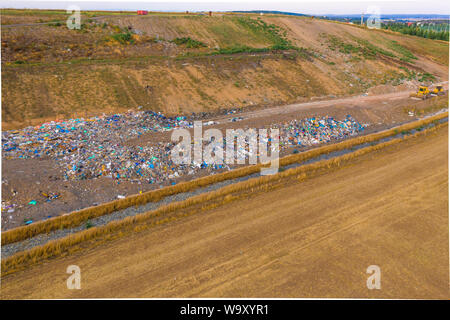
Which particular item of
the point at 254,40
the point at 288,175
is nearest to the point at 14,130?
the point at 288,175

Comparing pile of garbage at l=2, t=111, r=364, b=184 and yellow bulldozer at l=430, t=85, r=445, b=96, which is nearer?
pile of garbage at l=2, t=111, r=364, b=184

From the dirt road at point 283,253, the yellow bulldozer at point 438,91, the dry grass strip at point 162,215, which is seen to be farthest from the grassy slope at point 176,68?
the dirt road at point 283,253

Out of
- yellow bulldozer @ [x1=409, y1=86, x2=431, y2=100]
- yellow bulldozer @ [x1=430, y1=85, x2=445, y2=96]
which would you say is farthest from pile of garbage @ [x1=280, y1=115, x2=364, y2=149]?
yellow bulldozer @ [x1=430, y1=85, x2=445, y2=96]

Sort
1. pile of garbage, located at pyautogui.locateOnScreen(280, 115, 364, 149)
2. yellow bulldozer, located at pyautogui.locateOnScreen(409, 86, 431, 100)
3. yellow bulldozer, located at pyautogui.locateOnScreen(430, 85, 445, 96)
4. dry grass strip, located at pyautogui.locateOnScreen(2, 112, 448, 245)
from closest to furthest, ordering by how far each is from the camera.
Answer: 1. dry grass strip, located at pyautogui.locateOnScreen(2, 112, 448, 245)
2. pile of garbage, located at pyautogui.locateOnScreen(280, 115, 364, 149)
3. yellow bulldozer, located at pyautogui.locateOnScreen(409, 86, 431, 100)
4. yellow bulldozer, located at pyautogui.locateOnScreen(430, 85, 445, 96)

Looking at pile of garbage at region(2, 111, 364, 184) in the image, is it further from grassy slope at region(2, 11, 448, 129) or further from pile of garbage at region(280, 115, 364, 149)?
grassy slope at region(2, 11, 448, 129)

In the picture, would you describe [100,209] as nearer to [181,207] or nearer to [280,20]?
[181,207]

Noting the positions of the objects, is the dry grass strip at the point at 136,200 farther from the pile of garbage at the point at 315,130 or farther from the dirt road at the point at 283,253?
the dirt road at the point at 283,253
